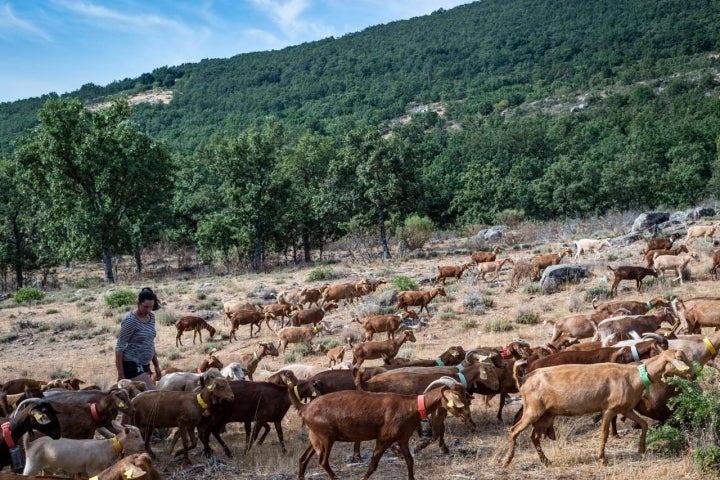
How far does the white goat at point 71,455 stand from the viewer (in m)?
6.37

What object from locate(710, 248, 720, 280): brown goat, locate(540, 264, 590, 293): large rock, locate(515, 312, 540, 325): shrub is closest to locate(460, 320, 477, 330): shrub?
locate(515, 312, 540, 325): shrub

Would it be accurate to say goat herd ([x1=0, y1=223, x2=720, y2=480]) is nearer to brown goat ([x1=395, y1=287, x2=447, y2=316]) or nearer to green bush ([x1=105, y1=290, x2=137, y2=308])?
brown goat ([x1=395, y1=287, x2=447, y2=316])

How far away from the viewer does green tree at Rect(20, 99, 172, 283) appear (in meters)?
37.9

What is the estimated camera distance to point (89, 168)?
38125 millimetres

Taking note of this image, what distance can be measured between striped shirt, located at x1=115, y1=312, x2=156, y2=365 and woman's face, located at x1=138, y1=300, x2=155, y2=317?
131 mm

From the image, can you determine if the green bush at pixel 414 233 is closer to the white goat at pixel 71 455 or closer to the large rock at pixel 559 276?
the large rock at pixel 559 276

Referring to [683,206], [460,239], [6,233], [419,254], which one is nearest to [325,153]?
[460,239]

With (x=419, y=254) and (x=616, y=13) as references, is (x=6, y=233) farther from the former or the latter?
(x=616, y=13)

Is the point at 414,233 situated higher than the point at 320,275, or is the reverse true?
the point at 414,233

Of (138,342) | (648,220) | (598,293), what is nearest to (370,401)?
(138,342)

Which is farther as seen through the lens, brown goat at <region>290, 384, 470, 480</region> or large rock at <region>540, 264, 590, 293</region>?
large rock at <region>540, 264, 590, 293</region>

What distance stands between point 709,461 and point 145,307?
7.12 m

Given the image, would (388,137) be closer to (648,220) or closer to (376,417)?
(648,220)

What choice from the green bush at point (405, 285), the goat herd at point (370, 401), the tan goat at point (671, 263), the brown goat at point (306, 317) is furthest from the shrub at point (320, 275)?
the goat herd at point (370, 401)
